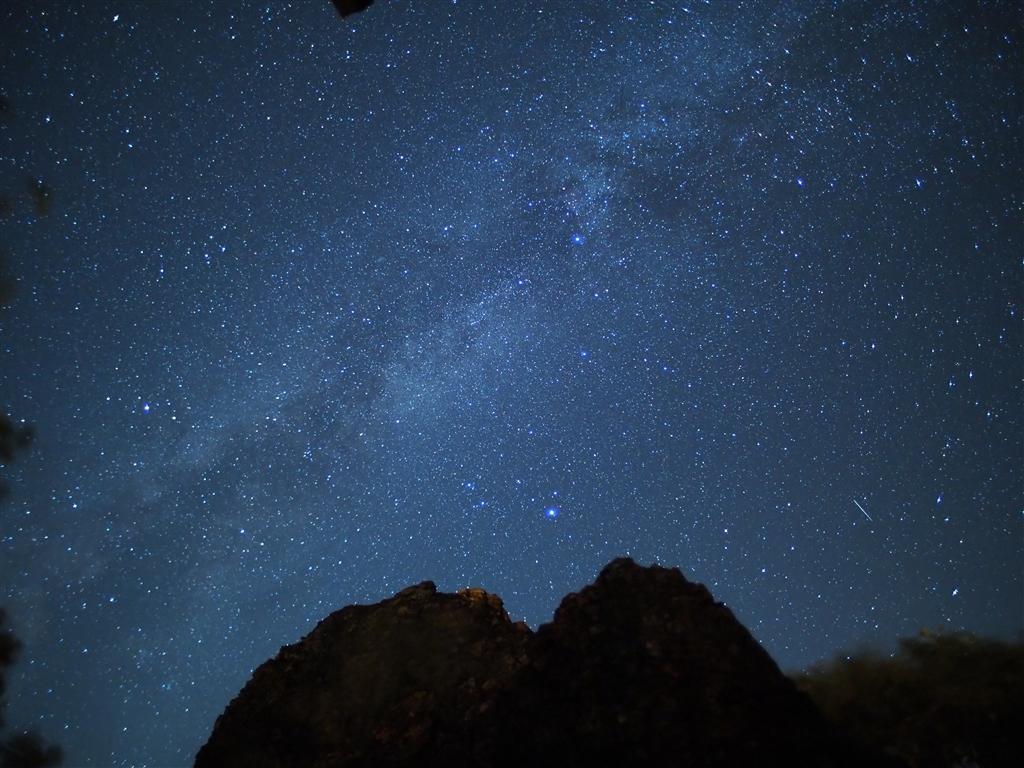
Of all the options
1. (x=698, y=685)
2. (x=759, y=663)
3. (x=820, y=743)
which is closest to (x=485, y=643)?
(x=698, y=685)

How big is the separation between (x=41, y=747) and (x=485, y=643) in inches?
438

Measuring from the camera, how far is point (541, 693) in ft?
18.1

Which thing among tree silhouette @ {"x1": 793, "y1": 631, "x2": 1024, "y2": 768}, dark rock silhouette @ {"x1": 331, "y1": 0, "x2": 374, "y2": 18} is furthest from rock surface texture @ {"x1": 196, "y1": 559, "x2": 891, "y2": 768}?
dark rock silhouette @ {"x1": 331, "y1": 0, "x2": 374, "y2": 18}

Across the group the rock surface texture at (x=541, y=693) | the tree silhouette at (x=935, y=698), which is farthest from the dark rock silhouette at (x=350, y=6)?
the tree silhouette at (x=935, y=698)

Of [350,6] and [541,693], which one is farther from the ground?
[350,6]

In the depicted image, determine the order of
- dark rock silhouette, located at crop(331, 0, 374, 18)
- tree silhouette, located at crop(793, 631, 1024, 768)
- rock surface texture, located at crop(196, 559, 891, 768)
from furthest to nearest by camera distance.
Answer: tree silhouette, located at crop(793, 631, 1024, 768) → rock surface texture, located at crop(196, 559, 891, 768) → dark rock silhouette, located at crop(331, 0, 374, 18)

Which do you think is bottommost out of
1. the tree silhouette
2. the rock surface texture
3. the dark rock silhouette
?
the tree silhouette

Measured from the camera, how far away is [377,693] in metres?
6.70

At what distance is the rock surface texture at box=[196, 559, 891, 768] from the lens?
4.93 metres

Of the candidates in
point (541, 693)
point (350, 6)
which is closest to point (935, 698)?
point (541, 693)

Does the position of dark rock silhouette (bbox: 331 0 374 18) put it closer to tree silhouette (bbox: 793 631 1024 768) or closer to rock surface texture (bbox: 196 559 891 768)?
rock surface texture (bbox: 196 559 891 768)

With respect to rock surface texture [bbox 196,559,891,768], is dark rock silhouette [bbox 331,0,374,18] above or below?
above

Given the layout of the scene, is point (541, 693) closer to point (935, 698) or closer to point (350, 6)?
point (350, 6)

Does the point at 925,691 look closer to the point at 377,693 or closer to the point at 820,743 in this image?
the point at 820,743
